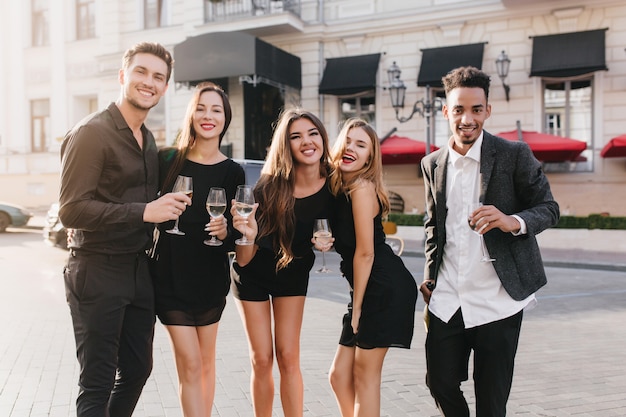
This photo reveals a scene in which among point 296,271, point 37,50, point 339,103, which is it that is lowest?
point 296,271

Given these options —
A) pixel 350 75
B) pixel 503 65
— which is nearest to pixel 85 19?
pixel 350 75

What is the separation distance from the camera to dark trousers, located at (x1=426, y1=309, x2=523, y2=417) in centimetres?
288

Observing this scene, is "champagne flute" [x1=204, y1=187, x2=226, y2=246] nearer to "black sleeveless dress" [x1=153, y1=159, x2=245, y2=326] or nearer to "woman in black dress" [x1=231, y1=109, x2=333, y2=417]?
"black sleeveless dress" [x1=153, y1=159, x2=245, y2=326]

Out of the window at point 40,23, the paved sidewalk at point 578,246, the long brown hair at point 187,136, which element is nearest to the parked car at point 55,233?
the paved sidewalk at point 578,246

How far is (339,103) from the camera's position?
18656mm

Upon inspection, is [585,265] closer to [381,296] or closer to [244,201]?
[381,296]

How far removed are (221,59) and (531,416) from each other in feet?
48.7

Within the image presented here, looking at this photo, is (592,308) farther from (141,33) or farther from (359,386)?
(141,33)

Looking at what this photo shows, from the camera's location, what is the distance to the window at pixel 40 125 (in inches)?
940

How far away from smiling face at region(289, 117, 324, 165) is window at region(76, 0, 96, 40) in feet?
74.0

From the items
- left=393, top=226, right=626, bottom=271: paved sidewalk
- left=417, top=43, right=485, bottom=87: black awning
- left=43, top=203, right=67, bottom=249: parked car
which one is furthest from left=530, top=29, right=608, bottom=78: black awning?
left=43, top=203, right=67, bottom=249: parked car

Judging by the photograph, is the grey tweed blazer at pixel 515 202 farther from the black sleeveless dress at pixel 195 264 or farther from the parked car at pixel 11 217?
the parked car at pixel 11 217

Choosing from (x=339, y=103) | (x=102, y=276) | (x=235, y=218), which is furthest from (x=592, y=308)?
(x=339, y=103)

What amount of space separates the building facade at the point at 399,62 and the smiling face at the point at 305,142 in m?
11.3
